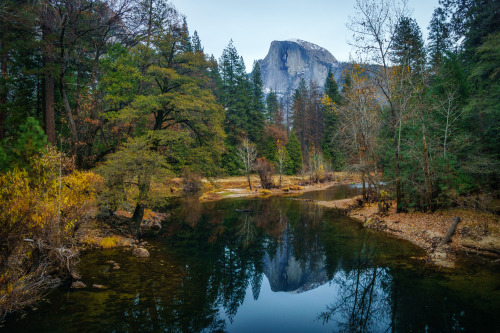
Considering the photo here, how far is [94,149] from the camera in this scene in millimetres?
15852

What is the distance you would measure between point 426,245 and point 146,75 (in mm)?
18168

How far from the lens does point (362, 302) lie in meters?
7.74

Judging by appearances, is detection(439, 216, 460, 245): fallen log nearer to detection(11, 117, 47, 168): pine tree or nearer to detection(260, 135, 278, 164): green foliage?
detection(11, 117, 47, 168): pine tree

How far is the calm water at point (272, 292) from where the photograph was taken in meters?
6.30

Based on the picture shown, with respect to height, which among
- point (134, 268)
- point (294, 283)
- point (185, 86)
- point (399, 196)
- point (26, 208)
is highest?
point (185, 86)

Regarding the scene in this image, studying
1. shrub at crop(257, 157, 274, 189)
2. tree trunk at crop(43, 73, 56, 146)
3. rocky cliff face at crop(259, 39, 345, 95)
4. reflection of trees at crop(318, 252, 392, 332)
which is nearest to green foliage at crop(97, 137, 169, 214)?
tree trunk at crop(43, 73, 56, 146)

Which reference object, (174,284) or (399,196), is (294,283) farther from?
(399,196)

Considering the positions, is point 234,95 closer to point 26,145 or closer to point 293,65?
point 26,145

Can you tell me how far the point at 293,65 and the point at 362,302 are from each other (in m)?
158

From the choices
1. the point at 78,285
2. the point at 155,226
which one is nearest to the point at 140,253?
the point at 78,285

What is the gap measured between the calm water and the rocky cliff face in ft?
473

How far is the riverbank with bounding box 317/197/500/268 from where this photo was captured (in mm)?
10109

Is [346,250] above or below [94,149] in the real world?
below

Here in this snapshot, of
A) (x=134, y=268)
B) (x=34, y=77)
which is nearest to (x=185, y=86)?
(x=34, y=77)
